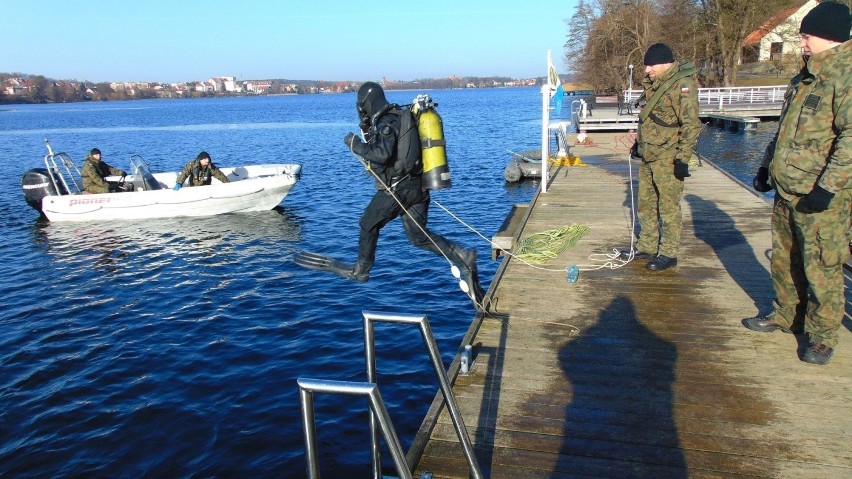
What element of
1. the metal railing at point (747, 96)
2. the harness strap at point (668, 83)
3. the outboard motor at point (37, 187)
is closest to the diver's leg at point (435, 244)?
the harness strap at point (668, 83)

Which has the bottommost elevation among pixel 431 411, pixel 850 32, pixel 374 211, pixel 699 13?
pixel 431 411

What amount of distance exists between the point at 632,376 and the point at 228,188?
14042 mm

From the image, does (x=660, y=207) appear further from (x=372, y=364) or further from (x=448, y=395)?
(x=372, y=364)

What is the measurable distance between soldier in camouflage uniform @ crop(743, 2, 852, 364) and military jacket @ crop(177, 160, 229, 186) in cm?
1484

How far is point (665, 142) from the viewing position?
619cm

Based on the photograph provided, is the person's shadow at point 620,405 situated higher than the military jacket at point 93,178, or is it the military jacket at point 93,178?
the military jacket at point 93,178

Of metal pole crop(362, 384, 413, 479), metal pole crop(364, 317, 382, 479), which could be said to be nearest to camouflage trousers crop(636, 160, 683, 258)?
metal pole crop(364, 317, 382, 479)

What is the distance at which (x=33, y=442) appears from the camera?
620 centimetres

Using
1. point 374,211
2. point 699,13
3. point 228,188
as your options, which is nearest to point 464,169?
point 228,188

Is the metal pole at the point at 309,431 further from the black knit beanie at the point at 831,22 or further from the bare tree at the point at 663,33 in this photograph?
the bare tree at the point at 663,33

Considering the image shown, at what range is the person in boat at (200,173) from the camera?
54.0 feet

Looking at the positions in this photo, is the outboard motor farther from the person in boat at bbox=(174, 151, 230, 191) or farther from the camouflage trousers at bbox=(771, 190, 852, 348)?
the camouflage trousers at bbox=(771, 190, 852, 348)

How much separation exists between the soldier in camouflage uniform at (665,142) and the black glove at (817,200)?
198 cm

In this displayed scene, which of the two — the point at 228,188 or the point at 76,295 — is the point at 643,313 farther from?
the point at 228,188
